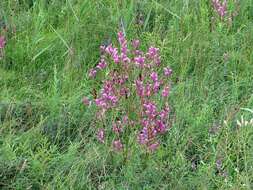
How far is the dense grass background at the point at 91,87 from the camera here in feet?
9.08

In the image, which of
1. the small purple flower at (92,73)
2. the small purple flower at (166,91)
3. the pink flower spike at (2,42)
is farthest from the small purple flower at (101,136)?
the pink flower spike at (2,42)

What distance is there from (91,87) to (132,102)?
358mm

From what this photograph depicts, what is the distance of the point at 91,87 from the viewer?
3346 millimetres

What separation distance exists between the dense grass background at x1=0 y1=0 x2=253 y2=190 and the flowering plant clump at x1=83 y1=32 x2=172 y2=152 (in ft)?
0.27

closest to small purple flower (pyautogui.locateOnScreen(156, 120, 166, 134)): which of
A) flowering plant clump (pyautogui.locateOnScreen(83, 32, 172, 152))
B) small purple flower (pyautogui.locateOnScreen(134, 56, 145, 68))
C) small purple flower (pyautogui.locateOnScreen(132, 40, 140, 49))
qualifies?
flowering plant clump (pyautogui.locateOnScreen(83, 32, 172, 152))

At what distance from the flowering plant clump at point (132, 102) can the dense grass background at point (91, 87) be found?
0.08 metres

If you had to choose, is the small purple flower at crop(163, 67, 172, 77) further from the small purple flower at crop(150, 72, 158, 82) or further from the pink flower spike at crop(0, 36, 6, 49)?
the pink flower spike at crop(0, 36, 6, 49)

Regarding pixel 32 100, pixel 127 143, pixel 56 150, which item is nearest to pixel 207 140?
pixel 127 143

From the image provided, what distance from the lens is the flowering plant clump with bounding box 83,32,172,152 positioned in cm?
291

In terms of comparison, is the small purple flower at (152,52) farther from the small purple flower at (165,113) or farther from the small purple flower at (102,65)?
the small purple flower at (165,113)

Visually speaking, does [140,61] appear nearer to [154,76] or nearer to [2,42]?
[154,76]

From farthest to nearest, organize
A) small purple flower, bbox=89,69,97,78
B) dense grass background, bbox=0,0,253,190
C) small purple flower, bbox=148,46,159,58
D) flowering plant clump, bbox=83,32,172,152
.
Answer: small purple flower, bbox=89,69,97,78, small purple flower, bbox=148,46,159,58, flowering plant clump, bbox=83,32,172,152, dense grass background, bbox=0,0,253,190

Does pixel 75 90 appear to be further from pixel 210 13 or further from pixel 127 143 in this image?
pixel 210 13

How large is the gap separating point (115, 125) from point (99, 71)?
0.61 metres
